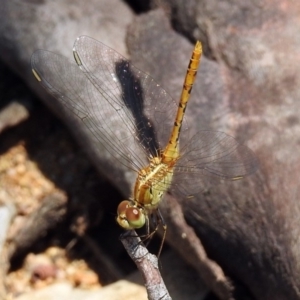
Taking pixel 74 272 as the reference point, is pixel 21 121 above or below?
above

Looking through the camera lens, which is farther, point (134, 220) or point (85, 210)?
point (85, 210)

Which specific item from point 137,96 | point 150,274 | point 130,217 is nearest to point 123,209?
point 130,217

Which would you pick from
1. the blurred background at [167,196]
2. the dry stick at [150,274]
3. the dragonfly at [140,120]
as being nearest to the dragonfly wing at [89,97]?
the dragonfly at [140,120]

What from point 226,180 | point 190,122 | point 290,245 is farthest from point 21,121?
point 290,245

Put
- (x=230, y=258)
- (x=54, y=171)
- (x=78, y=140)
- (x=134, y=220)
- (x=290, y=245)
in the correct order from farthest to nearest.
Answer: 1. (x=54, y=171)
2. (x=78, y=140)
3. (x=230, y=258)
4. (x=290, y=245)
5. (x=134, y=220)

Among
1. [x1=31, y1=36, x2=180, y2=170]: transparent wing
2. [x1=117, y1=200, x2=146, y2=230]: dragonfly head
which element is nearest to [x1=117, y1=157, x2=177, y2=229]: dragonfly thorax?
[x1=117, y1=200, x2=146, y2=230]: dragonfly head

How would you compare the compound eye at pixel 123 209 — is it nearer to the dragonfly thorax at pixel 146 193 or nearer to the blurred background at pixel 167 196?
the dragonfly thorax at pixel 146 193

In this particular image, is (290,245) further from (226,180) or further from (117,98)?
(117,98)
